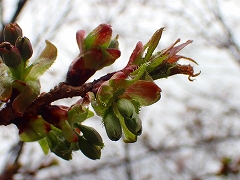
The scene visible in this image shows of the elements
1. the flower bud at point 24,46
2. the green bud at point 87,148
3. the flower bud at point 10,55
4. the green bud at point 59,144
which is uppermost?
the flower bud at point 24,46

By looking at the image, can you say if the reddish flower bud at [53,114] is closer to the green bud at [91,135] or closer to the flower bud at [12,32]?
the green bud at [91,135]

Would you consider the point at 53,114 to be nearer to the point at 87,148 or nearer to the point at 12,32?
the point at 87,148

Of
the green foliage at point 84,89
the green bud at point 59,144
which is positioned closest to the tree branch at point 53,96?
the green foliage at point 84,89

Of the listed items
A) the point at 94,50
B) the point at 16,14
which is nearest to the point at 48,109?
the point at 94,50

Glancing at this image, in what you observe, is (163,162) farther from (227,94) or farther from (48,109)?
(48,109)

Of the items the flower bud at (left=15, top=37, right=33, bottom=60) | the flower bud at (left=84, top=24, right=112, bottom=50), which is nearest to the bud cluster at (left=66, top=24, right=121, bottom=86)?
the flower bud at (left=84, top=24, right=112, bottom=50)

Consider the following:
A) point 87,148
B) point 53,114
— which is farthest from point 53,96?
point 87,148
